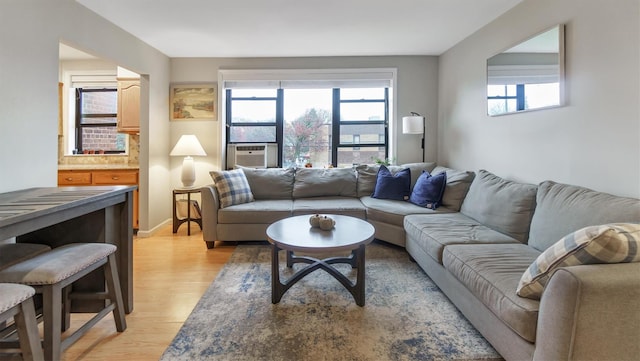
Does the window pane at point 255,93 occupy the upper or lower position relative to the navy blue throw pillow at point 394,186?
upper

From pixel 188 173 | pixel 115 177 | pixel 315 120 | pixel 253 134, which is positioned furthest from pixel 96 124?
pixel 315 120

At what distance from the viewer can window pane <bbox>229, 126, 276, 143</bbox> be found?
4582 millimetres

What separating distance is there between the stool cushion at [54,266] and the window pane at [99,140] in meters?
3.50

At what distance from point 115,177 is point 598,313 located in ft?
14.9

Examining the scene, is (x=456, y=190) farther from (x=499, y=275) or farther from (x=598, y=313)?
(x=598, y=313)

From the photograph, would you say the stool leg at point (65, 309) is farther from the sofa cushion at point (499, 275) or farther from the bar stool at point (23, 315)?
the sofa cushion at point (499, 275)

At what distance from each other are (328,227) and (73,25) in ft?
9.07

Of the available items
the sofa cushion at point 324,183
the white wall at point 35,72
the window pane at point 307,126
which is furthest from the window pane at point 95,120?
the sofa cushion at point 324,183

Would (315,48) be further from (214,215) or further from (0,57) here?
(0,57)

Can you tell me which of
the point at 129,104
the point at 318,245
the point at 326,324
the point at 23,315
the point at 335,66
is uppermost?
the point at 335,66

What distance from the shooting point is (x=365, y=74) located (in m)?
4.33

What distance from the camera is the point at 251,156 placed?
14.5ft

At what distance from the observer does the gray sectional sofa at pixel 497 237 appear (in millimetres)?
1118

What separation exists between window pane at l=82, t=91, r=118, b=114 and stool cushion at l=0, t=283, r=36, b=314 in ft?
13.6
